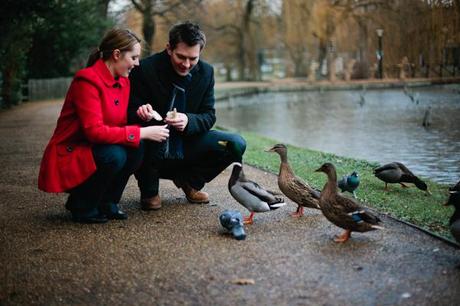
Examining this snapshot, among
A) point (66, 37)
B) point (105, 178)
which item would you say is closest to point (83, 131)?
point (105, 178)

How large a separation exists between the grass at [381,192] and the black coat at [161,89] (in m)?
2.29

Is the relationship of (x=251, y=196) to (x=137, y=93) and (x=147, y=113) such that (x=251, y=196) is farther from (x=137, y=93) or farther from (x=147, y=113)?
(x=137, y=93)

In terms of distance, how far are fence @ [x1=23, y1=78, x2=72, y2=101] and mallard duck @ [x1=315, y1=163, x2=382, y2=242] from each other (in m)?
29.7

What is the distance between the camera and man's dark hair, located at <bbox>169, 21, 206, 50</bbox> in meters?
5.76

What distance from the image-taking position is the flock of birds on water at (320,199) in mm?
5047

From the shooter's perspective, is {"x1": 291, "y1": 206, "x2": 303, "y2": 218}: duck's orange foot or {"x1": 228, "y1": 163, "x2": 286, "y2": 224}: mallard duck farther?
{"x1": 291, "y1": 206, "x2": 303, "y2": 218}: duck's orange foot

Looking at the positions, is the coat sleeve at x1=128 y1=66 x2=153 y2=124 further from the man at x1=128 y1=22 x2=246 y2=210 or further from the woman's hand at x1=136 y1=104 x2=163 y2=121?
the woman's hand at x1=136 y1=104 x2=163 y2=121

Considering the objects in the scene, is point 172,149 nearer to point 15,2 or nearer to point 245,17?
point 15,2

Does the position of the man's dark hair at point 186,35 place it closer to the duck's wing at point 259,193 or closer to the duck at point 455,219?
the duck's wing at point 259,193

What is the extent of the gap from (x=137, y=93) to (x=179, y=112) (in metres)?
0.49

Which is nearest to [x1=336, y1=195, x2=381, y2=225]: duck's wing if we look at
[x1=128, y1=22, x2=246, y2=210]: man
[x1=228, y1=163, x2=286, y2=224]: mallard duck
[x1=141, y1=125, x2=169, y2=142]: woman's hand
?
[x1=228, y1=163, x2=286, y2=224]: mallard duck

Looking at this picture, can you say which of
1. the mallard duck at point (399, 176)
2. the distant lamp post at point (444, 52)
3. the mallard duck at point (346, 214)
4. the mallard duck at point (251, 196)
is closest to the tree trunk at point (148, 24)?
the distant lamp post at point (444, 52)

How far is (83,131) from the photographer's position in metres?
5.47

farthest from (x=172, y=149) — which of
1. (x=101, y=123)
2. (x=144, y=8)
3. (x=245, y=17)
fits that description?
(x=245, y=17)
